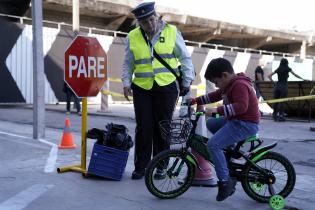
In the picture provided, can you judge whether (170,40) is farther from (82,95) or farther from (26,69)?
(26,69)

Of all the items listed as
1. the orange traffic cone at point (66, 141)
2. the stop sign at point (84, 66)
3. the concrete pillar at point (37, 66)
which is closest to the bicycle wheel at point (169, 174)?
the stop sign at point (84, 66)

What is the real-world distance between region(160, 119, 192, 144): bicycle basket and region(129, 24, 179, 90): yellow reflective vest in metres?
1.04

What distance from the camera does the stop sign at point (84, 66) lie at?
5.63 meters

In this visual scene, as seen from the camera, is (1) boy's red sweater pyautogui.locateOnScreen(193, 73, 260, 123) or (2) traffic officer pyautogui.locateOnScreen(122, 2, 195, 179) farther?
(2) traffic officer pyautogui.locateOnScreen(122, 2, 195, 179)

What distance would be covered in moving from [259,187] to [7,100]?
15235 mm

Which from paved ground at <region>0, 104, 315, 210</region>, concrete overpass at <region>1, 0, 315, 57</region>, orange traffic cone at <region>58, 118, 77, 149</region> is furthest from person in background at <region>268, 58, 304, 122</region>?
concrete overpass at <region>1, 0, 315, 57</region>

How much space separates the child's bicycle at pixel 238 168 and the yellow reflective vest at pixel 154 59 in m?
0.78

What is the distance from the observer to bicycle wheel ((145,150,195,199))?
14.9 feet

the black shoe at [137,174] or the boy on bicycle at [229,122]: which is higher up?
the boy on bicycle at [229,122]

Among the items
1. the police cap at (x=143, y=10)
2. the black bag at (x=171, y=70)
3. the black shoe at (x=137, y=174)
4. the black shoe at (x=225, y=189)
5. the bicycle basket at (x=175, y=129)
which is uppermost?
the police cap at (x=143, y=10)

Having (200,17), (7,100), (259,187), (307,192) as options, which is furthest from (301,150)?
(200,17)

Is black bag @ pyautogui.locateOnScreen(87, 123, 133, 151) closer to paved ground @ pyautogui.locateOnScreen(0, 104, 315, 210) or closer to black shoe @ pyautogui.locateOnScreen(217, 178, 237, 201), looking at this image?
paved ground @ pyautogui.locateOnScreen(0, 104, 315, 210)

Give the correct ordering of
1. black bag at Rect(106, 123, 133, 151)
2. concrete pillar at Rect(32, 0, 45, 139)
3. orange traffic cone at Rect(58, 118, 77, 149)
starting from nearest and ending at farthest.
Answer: black bag at Rect(106, 123, 133, 151) → orange traffic cone at Rect(58, 118, 77, 149) → concrete pillar at Rect(32, 0, 45, 139)

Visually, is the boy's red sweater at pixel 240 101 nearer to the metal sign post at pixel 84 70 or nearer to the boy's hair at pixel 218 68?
the boy's hair at pixel 218 68
